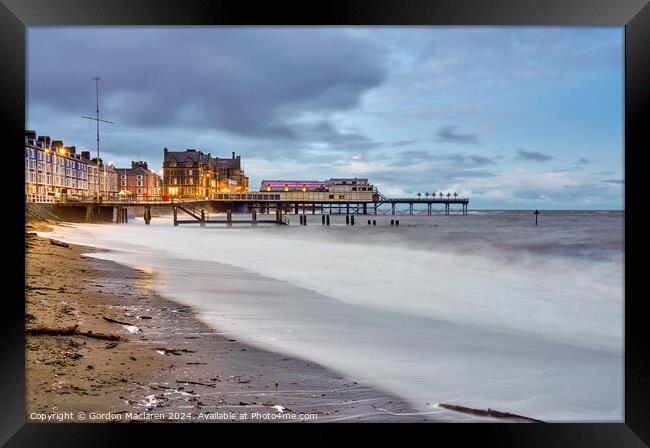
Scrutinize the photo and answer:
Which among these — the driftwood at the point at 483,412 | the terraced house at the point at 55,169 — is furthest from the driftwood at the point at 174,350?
the terraced house at the point at 55,169

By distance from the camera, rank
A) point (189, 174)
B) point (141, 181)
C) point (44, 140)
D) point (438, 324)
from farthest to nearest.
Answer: point (141, 181), point (189, 174), point (44, 140), point (438, 324)

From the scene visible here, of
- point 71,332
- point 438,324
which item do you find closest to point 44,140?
point 71,332

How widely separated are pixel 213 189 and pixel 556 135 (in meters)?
41.2

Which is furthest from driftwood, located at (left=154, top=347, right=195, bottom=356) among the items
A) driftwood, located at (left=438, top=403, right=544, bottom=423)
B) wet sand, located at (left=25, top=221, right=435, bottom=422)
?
driftwood, located at (left=438, top=403, right=544, bottom=423)

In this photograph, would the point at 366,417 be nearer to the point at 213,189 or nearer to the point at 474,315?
the point at 474,315

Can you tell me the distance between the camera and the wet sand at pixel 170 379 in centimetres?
241

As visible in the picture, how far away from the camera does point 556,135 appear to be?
6.70 metres

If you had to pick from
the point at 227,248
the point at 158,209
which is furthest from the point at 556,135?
the point at 158,209

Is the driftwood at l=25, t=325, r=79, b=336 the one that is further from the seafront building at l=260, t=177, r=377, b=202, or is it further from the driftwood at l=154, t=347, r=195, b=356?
the seafront building at l=260, t=177, r=377, b=202

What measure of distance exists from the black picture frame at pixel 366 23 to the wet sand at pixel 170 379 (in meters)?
0.12

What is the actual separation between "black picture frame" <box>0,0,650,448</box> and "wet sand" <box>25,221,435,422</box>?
12 centimetres

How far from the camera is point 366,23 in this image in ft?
8.20

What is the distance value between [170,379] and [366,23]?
2545mm

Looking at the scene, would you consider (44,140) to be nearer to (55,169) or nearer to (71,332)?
(55,169)
